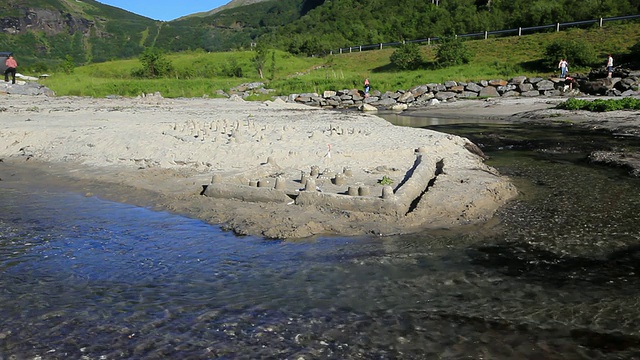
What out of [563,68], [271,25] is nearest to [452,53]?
[563,68]

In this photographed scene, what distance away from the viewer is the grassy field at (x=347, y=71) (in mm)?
37062

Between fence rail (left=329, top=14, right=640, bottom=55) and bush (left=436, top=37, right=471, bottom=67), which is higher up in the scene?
fence rail (left=329, top=14, right=640, bottom=55)

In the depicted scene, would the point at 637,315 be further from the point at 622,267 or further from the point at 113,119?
the point at 113,119

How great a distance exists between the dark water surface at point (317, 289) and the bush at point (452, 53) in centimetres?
3665

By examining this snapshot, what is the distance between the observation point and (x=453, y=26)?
59.6 meters

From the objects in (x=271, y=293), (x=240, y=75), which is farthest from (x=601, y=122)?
(x=240, y=75)

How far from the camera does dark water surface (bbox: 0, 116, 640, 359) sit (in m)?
4.30

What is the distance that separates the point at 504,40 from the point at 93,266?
46843 mm

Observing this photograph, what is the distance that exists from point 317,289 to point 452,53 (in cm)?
4081

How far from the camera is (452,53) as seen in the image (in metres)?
43.2

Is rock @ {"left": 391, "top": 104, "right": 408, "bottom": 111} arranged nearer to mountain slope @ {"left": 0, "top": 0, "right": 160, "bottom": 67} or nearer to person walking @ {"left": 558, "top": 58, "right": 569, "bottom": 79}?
person walking @ {"left": 558, "top": 58, "right": 569, "bottom": 79}

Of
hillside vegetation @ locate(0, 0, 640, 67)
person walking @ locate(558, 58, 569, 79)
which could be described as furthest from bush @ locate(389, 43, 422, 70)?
person walking @ locate(558, 58, 569, 79)

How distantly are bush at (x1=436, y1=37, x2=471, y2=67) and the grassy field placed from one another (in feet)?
2.30

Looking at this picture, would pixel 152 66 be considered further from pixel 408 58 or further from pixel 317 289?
pixel 317 289
